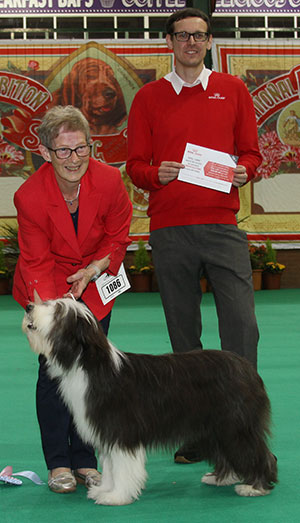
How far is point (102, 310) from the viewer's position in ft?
10.8

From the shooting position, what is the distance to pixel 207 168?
3309 mm

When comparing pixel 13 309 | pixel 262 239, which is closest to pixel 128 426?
pixel 13 309

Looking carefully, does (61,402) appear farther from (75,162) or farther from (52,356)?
(75,162)

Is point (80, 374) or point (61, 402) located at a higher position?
point (80, 374)

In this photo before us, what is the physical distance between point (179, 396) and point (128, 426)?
24 cm

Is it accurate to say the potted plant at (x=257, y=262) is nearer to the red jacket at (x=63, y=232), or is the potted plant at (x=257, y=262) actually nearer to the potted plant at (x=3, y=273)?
A: the potted plant at (x=3, y=273)

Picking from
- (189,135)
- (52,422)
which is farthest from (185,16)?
(52,422)

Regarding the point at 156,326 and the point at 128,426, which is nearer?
the point at 128,426

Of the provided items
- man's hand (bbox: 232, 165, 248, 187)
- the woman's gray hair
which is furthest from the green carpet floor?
the woman's gray hair

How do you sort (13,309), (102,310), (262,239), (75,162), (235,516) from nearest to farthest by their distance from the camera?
(235,516)
(75,162)
(102,310)
(13,309)
(262,239)

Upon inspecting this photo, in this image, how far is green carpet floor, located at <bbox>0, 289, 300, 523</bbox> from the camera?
9.32 ft

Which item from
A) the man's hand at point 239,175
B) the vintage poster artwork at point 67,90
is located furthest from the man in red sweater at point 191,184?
the vintage poster artwork at point 67,90

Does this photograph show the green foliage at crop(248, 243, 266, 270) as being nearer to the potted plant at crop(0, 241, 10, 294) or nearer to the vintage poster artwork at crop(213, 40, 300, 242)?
the vintage poster artwork at crop(213, 40, 300, 242)

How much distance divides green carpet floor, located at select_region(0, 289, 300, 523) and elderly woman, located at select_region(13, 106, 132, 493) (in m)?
0.22
